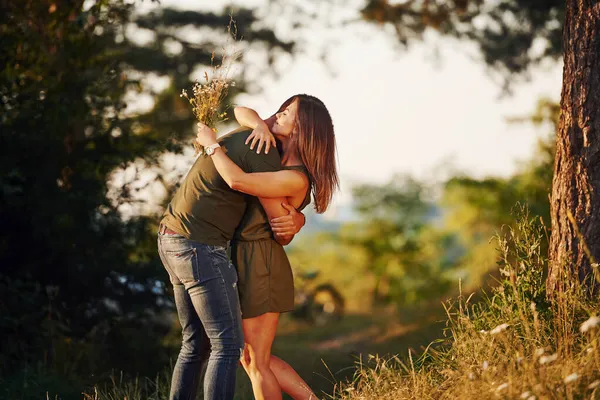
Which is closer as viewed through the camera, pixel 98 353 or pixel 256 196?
pixel 256 196

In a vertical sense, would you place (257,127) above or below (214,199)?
above

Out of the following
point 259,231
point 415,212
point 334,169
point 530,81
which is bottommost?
point 415,212

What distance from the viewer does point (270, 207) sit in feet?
13.3

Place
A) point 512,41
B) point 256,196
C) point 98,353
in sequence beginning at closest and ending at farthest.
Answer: point 256,196
point 98,353
point 512,41

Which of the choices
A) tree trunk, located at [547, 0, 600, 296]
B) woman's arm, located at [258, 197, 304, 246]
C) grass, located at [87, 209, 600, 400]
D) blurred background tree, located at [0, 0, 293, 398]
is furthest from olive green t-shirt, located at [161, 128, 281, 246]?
blurred background tree, located at [0, 0, 293, 398]

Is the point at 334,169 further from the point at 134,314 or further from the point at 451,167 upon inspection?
the point at 451,167

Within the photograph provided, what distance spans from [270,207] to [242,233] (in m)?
A: 0.23

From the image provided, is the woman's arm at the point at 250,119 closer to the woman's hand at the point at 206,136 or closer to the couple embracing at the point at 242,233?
the couple embracing at the point at 242,233

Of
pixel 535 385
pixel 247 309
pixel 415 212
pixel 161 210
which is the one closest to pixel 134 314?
pixel 161 210

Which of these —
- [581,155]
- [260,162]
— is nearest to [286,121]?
[260,162]

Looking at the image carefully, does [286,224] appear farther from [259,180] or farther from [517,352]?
[517,352]

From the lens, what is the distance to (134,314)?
23.7ft

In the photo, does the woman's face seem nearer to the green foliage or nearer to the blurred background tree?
the blurred background tree

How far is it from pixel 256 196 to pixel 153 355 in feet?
11.0
